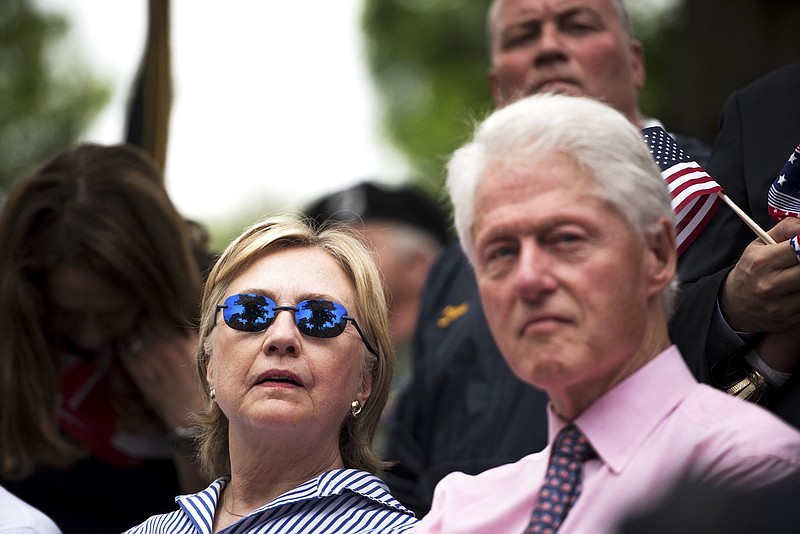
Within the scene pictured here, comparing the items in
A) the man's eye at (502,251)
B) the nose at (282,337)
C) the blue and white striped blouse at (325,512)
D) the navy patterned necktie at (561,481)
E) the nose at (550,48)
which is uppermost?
the nose at (550,48)

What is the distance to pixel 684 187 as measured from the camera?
3.20 m

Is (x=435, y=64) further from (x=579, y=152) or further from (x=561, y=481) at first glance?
(x=561, y=481)

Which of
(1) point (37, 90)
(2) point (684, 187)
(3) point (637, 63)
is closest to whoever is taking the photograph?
(2) point (684, 187)

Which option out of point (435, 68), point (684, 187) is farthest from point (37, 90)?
point (684, 187)

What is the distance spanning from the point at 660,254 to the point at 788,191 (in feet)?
1.93

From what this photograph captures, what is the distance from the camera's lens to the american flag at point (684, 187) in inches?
126

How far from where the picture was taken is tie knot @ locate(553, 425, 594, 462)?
8.18 ft

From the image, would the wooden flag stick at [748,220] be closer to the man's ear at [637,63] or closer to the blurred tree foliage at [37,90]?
the man's ear at [637,63]

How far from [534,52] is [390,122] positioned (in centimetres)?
1112

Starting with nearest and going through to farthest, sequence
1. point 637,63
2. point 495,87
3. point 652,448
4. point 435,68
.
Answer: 1. point 652,448
2. point 637,63
3. point 495,87
4. point 435,68

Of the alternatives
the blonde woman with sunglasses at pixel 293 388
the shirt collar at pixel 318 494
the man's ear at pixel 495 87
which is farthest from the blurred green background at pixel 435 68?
the shirt collar at pixel 318 494

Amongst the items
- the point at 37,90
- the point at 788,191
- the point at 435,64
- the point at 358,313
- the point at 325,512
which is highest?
the point at 37,90

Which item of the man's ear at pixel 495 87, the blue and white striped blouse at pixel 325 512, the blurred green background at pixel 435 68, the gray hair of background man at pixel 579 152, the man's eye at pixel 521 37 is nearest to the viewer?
the gray hair of background man at pixel 579 152

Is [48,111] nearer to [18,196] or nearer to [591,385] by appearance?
[18,196]
